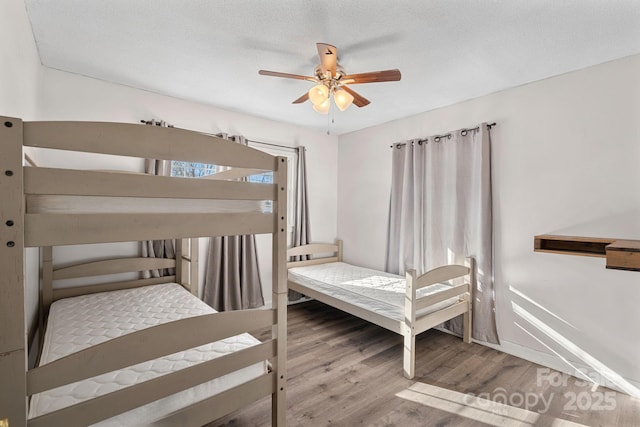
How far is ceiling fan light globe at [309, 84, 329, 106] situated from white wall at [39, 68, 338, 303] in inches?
68.7

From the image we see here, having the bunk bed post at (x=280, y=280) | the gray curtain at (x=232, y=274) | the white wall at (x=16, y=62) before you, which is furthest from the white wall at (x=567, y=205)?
the white wall at (x=16, y=62)

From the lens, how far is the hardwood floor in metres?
1.86

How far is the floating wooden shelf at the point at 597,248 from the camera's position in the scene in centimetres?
110

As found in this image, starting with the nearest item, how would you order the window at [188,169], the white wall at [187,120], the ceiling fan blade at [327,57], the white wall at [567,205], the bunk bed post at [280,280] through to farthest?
the bunk bed post at [280,280], the ceiling fan blade at [327,57], the white wall at [567,205], the white wall at [187,120], the window at [188,169]

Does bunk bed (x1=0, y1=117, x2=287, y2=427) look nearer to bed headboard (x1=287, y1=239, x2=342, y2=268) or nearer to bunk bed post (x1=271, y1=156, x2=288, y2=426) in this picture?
bunk bed post (x1=271, y1=156, x2=288, y2=426)

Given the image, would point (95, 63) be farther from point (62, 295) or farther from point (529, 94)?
point (529, 94)

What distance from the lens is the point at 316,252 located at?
4.10m

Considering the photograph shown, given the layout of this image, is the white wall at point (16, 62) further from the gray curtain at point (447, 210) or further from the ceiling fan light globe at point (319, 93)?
the gray curtain at point (447, 210)

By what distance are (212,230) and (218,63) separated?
175 centimetres

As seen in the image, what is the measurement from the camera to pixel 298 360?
2.55 meters

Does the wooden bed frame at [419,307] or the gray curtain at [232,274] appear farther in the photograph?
the gray curtain at [232,274]

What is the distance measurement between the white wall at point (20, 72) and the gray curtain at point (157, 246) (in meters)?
0.80

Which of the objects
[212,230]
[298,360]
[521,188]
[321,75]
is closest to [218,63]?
[321,75]

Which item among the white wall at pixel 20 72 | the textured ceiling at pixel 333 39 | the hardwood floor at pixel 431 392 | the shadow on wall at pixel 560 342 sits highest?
the textured ceiling at pixel 333 39
